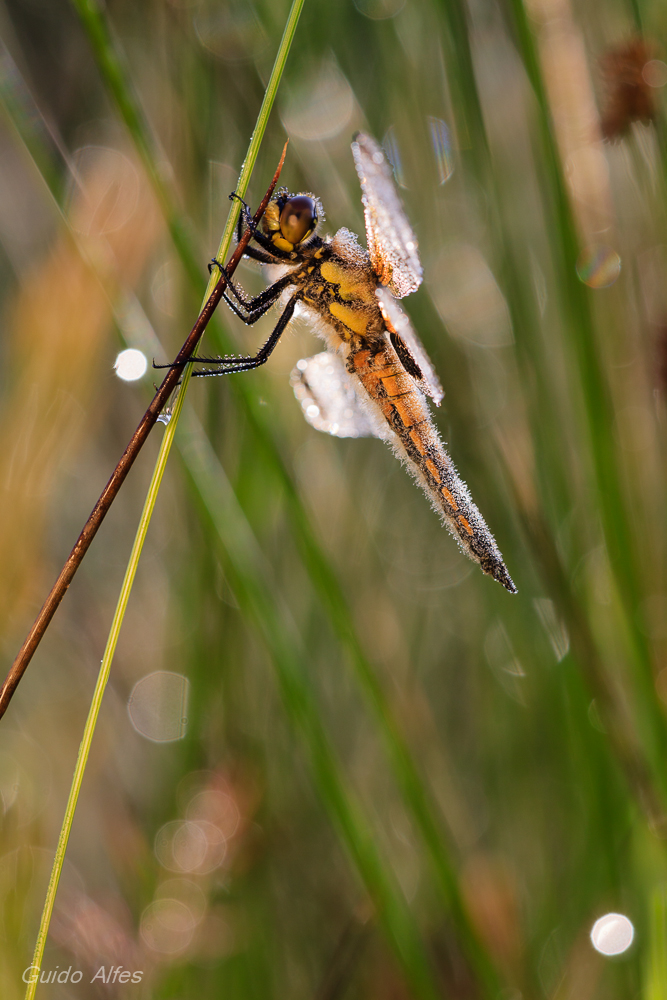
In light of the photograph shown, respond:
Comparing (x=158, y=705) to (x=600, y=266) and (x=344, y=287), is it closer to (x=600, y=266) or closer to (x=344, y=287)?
(x=344, y=287)

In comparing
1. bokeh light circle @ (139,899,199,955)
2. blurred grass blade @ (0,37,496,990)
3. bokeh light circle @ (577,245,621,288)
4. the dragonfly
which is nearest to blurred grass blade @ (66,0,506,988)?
blurred grass blade @ (0,37,496,990)

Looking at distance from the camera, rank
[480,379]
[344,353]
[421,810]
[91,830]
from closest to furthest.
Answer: [421,810]
[344,353]
[480,379]
[91,830]

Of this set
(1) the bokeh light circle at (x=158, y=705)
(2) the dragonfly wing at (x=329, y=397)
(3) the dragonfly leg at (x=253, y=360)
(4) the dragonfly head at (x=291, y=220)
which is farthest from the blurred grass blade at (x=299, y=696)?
(1) the bokeh light circle at (x=158, y=705)

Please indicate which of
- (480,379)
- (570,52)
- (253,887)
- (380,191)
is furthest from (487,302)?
(253,887)

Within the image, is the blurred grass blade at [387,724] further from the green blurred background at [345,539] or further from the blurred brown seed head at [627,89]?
the blurred brown seed head at [627,89]

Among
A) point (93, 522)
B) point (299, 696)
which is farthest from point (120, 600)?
point (299, 696)

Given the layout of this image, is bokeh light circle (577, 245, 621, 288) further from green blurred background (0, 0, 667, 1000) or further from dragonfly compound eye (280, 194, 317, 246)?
dragonfly compound eye (280, 194, 317, 246)

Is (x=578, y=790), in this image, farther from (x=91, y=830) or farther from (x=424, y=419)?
(x=91, y=830)
